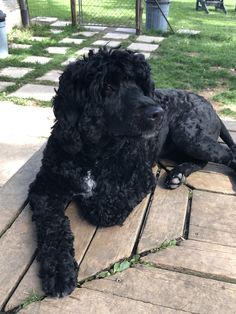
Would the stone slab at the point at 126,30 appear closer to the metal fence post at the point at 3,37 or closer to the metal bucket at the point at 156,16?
the metal bucket at the point at 156,16

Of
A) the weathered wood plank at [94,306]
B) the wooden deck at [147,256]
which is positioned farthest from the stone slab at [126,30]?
the weathered wood plank at [94,306]

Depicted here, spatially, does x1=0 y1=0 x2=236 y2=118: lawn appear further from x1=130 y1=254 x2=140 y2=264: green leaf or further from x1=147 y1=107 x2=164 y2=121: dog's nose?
x1=130 y1=254 x2=140 y2=264: green leaf

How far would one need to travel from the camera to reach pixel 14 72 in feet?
22.5

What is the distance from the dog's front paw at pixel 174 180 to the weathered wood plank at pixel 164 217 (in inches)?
1.4

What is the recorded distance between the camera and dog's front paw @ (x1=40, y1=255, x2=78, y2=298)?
88.8 inches

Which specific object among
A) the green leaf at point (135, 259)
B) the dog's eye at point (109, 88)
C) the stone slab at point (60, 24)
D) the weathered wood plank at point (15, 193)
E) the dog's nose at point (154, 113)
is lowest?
the stone slab at point (60, 24)

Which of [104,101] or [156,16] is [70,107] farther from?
[156,16]

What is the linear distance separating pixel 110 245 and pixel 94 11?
37.0ft

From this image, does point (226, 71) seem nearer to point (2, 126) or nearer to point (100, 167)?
point (2, 126)

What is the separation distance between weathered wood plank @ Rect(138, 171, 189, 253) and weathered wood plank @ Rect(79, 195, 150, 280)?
2.8 inches

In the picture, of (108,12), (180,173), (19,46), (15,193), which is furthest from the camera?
(108,12)

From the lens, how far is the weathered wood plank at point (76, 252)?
2.27 m

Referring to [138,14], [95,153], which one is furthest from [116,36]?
[95,153]

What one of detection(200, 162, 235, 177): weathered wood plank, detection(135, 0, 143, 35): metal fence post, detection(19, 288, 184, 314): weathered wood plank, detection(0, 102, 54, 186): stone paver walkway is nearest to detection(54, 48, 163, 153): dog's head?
detection(19, 288, 184, 314): weathered wood plank
